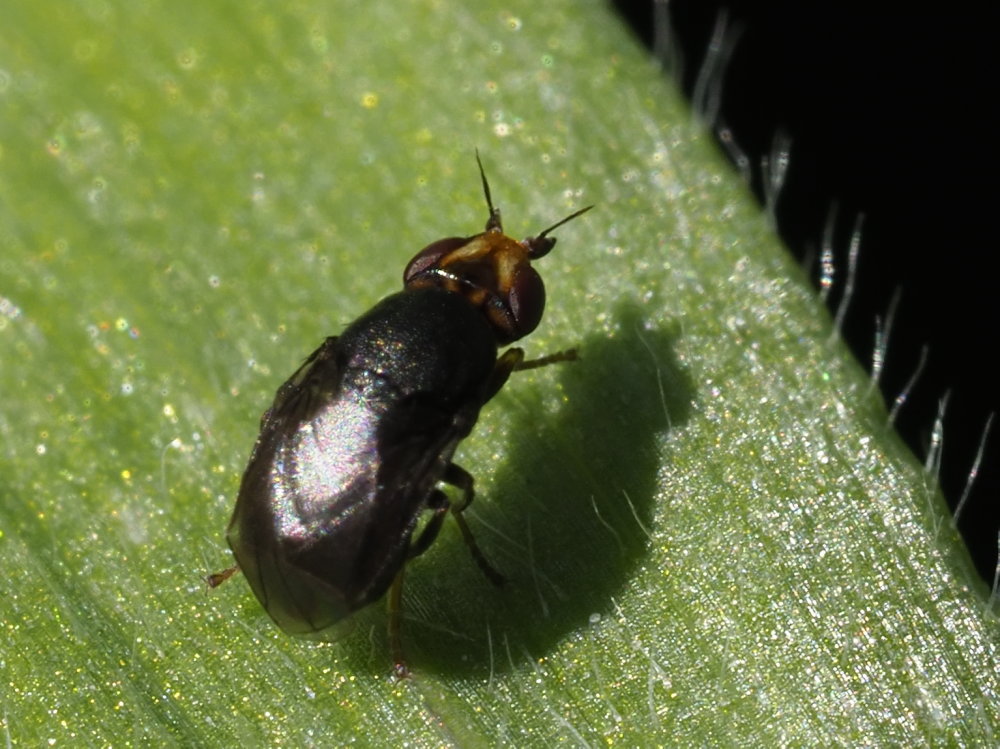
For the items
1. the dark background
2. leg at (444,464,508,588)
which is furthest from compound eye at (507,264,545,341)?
the dark background

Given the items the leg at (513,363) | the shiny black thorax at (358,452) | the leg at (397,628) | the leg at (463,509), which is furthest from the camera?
the leg at (513,363)

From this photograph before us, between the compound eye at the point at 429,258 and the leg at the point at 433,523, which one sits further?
the compound eye at the point at 429,258

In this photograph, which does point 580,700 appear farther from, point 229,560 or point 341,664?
point 229,560

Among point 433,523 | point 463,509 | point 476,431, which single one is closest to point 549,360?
point 476,431

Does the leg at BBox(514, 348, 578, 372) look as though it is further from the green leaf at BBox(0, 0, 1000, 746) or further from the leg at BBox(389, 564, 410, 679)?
the leg at BBox(389, 564, 410, 679)

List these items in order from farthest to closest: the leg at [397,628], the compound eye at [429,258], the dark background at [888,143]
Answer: the dark background at [888,143] < the compound eye at [429,258] < the leg at [397,628]

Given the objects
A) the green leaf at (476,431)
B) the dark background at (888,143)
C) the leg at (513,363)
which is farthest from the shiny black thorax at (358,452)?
the dark background at (888,143)

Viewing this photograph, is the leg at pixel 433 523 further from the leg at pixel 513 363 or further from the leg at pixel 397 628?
the leg at pixel 513 363
